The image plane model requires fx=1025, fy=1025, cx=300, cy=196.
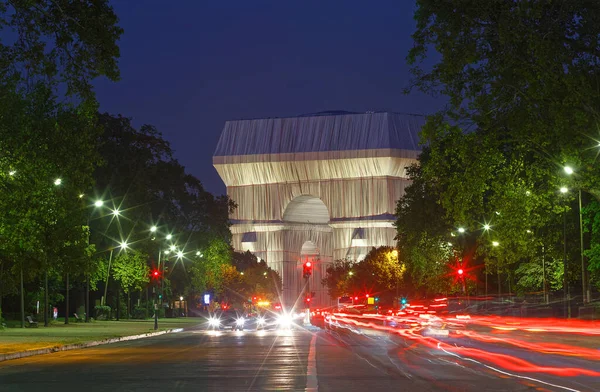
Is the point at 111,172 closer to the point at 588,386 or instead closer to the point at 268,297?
the point at 588,386

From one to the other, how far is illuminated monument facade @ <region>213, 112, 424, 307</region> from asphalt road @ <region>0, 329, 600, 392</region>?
13290cm

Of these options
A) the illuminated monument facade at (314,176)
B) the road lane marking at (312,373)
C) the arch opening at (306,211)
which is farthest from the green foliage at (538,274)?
the arch opening at (306,211)

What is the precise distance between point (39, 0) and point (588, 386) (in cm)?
1723

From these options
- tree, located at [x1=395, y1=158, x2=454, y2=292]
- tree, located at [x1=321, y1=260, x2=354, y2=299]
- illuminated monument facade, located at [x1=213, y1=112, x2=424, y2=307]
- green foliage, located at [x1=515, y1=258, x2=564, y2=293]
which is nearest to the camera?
green foliage, located at [x1=515, y1=258, x2=564, y2=293]

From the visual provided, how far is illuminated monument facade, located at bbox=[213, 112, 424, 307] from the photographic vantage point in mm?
164375

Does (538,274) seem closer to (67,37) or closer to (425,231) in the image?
(425,231)

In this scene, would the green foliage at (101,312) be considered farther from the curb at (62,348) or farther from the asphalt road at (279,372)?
the asphalt road at (279,372)

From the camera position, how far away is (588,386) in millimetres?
17016

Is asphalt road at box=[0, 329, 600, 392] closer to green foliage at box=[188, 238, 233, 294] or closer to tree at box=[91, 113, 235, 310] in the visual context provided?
tree at box=[91, 113, 235, 310]

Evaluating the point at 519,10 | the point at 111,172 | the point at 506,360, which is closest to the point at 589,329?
the point at 519,10

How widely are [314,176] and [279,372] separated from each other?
150560mm

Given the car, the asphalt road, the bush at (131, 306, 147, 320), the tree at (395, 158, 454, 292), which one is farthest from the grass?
the bush at (131, 306, 147, 320)

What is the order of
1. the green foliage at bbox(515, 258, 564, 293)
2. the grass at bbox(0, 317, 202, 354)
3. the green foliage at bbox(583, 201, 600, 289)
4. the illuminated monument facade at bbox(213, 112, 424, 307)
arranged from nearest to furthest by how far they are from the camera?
1. the grass at bbox(0, 317, 202, 354)
2. the green foliage at bbox(583, 201, 600, 289)
3. the green foliage at bbox(515, 258, 564, 293)
4. the illuminated monument facade at bbox(213, 112, 424, 307)

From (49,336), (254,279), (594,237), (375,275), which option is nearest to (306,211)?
(254,279)
